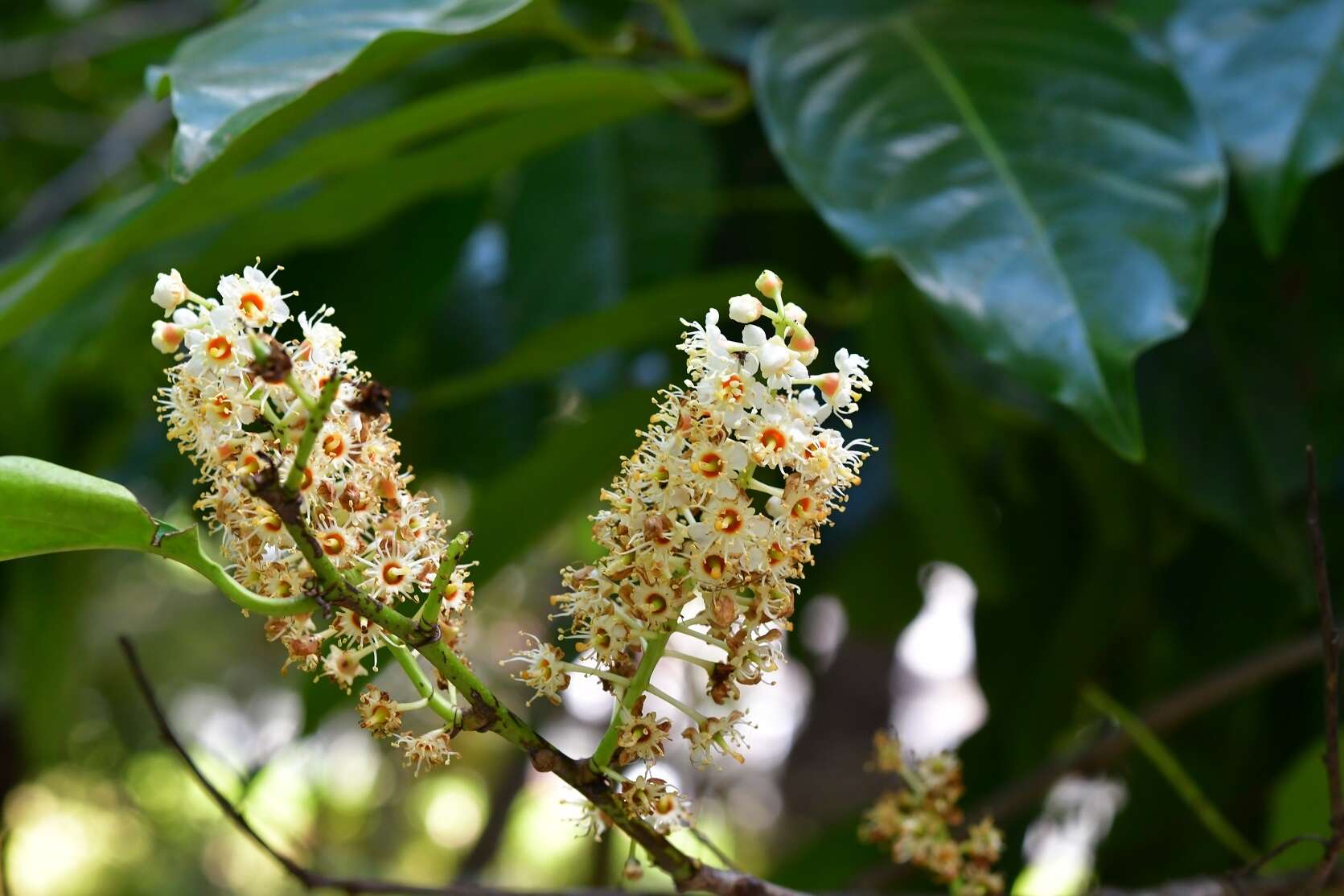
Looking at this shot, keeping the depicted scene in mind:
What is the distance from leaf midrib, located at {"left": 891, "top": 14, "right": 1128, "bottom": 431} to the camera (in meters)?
0.70

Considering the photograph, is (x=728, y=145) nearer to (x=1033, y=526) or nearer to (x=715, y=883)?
(x=1033, y=526)

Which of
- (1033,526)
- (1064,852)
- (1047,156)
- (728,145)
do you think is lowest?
(1064,852)

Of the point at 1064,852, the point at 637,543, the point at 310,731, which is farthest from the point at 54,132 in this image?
the point at 637,543

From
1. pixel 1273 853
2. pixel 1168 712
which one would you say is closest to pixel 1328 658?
pixel 1273 853

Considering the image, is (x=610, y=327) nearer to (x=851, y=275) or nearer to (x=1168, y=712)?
(x=851, y=275)

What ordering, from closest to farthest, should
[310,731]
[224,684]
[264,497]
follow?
[264,497] < [310,731] < [224,684]

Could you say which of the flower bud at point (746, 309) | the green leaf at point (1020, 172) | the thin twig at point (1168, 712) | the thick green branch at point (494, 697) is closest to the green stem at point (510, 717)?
the thick green branch at point (494, 697)

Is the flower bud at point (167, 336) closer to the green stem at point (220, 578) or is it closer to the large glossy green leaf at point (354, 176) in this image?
the green stem at point (220, 578)

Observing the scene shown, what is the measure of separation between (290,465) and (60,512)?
0.08 metres

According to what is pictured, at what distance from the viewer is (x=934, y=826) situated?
598mm

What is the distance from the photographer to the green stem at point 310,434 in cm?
38

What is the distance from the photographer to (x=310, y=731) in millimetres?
1054

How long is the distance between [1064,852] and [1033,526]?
0.36 metres

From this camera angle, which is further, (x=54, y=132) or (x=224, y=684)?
(x=224, y=684)
